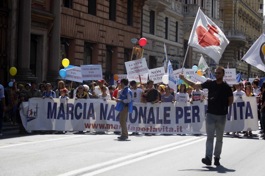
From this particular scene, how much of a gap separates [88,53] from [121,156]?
66.6 feet

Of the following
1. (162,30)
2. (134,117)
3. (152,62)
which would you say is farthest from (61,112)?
(162,30)

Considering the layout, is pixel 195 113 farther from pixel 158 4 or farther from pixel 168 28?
pixel 168 28

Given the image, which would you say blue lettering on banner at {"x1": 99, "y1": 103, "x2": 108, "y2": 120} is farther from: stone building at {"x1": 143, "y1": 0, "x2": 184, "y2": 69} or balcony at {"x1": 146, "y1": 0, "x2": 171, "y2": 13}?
balcony at {"x1": 146, "y1": 0, "x2": 171, "y2": 13}

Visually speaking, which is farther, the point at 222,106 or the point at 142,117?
the point at 142,117

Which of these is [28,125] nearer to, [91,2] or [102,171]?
[102,171]

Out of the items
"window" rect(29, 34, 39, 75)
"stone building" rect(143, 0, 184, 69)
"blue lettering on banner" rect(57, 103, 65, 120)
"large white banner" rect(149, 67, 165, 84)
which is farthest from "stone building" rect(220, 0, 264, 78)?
"blue lettering on banner" rect(57, 103, 65, 120)

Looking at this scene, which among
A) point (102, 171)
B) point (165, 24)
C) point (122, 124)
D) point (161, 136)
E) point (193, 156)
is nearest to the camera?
point (102, 171)

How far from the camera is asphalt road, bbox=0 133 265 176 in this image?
998 centimetres

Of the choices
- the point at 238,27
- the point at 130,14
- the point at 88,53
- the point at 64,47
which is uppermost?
the point at 238,27

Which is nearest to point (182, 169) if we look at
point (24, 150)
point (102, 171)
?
point (102, 171)

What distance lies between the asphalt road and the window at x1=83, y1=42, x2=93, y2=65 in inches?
603

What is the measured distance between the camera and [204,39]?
1819 centimetres

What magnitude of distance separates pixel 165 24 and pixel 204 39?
2548 centimetres

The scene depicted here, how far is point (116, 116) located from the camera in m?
18.4
